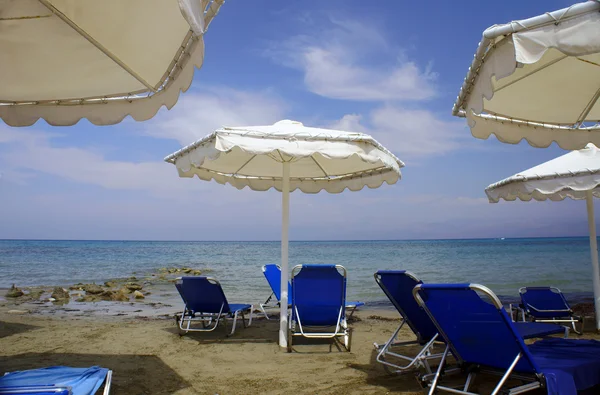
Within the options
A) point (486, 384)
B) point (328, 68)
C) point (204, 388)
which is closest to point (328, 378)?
point (204, 388)

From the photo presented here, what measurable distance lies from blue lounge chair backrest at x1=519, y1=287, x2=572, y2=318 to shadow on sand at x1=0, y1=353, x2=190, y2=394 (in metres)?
5.12

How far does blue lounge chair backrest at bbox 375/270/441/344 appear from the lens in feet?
14.2

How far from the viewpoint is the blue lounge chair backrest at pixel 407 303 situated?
433 centimetres

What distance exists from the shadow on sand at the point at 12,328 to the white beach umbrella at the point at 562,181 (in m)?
6.98

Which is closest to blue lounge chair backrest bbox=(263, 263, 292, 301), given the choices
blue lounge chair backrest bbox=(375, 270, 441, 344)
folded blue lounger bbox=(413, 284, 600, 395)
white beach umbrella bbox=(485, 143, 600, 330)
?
blue lounge chair backrest bbox=(375, 270, 441, 344)

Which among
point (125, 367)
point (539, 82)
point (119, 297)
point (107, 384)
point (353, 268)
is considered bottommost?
point (353, 268)

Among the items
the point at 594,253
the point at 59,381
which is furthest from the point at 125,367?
the point at 594,253

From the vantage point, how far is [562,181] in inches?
208

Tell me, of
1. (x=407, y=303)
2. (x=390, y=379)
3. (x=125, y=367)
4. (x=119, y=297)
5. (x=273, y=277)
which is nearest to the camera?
(x=390, y=379)

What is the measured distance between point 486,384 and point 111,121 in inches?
151

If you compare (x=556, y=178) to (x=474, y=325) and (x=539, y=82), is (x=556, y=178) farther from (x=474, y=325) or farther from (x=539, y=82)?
(x=474, y=325)

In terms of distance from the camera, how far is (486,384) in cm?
389

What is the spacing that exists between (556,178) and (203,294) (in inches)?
181

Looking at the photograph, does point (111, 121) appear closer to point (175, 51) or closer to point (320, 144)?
point (175, 51)
